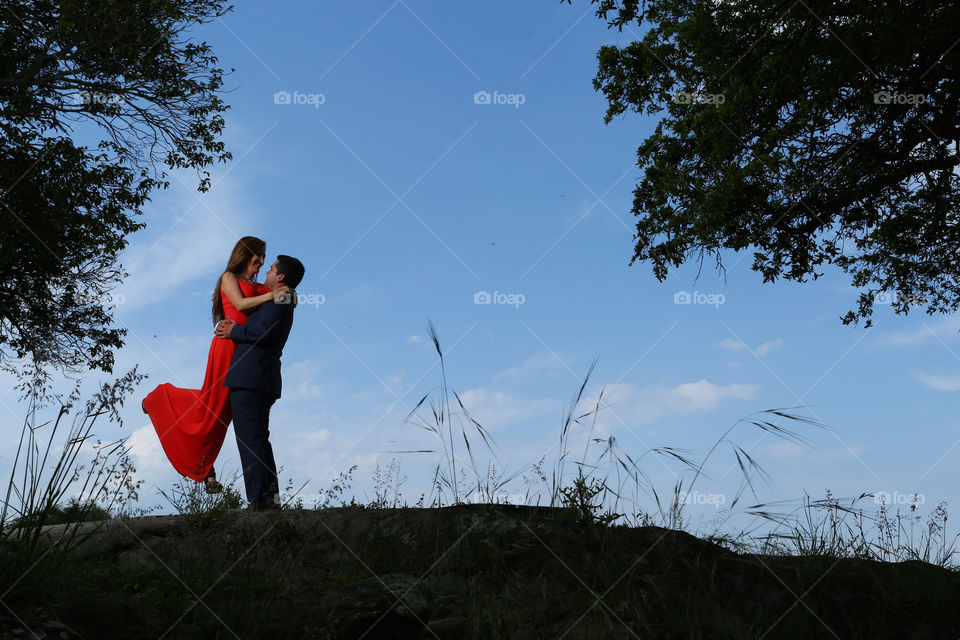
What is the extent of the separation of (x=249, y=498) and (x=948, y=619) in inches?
246

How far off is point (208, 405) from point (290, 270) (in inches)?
70.6

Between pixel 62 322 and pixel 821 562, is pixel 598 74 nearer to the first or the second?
pixel 821 562

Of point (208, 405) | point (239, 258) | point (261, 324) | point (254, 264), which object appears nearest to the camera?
point (261, 324)

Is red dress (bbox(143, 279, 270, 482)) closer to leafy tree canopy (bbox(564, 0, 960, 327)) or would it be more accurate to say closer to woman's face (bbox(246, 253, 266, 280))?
woman's face (bbox(246, 253, 266, 280))

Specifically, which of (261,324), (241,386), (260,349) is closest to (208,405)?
(241,386)

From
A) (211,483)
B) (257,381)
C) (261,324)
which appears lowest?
(211,483)

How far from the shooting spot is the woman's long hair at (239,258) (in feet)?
27.9

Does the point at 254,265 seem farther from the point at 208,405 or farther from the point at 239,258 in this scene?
the point at 208,405

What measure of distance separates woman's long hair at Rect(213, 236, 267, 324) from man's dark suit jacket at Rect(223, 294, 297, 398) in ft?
2.07

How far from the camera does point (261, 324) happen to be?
801 cm

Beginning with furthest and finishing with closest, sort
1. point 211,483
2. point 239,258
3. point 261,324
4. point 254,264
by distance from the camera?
point 254,264, point 239,258, point 261,324, point 211,483

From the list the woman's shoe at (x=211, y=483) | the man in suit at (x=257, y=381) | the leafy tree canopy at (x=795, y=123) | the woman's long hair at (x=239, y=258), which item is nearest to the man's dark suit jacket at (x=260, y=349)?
the man in suit at (x=257, y=381)

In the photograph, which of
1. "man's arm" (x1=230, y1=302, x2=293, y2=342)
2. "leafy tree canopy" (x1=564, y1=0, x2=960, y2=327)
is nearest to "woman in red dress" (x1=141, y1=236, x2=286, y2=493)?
"man's arm" (x1=230, y1=302, x2=293, y2=342)

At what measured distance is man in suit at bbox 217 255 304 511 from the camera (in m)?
7.76
